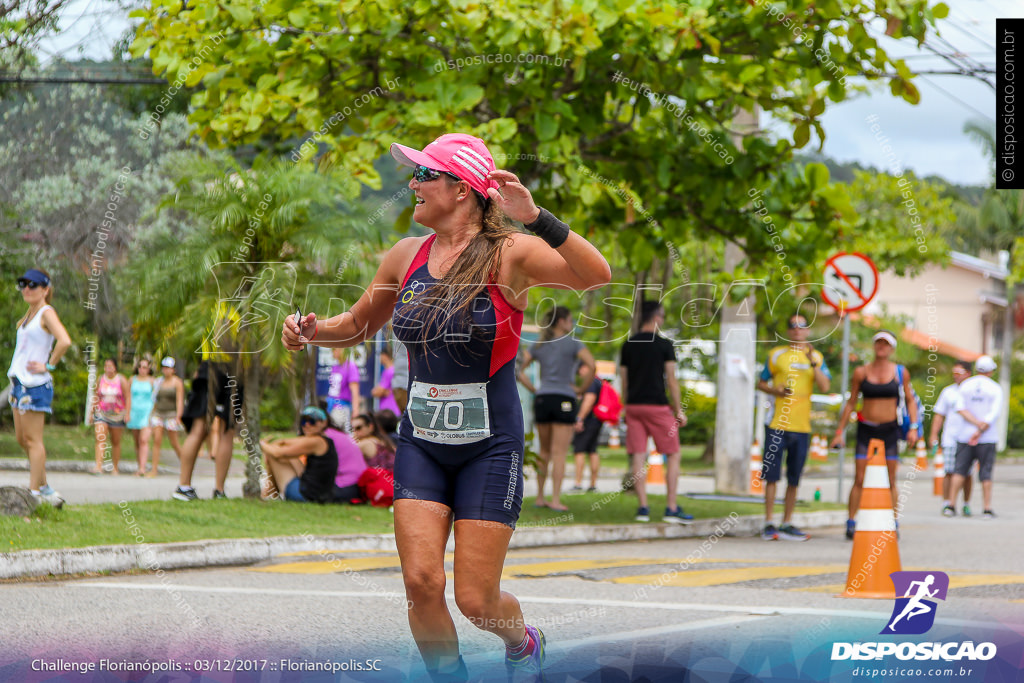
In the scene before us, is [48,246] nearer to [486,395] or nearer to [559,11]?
[559,11]

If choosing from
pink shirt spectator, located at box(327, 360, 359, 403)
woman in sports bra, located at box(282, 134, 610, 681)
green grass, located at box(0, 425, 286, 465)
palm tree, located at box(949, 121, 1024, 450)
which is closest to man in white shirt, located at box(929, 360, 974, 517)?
pink shirt spectator, located at box(327, 360, 359, 403)

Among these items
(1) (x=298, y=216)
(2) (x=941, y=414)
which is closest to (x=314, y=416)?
(1) (x=298, y=216)

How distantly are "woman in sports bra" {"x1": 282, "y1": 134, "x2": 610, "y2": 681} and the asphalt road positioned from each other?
842 mm

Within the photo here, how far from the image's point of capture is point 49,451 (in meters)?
16.2

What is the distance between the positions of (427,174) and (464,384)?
0.70 meters

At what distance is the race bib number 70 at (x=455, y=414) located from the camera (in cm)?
377

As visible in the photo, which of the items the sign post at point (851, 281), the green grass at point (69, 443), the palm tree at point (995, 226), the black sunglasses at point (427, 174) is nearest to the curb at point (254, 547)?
the sign post at point (851, 281)

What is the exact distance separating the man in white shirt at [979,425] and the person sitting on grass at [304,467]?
8185 millimetres

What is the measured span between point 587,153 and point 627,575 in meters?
4.20

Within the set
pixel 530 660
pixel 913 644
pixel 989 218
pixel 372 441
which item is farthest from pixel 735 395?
pixel 989 218

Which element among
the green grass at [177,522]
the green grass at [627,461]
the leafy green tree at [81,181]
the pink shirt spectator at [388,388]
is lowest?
the green grass at [627,461]

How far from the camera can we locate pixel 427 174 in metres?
3.83

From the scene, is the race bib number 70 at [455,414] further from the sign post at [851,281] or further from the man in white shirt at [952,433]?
the man in white shirt at [952,433]

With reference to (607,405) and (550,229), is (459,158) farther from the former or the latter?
(607,405)
